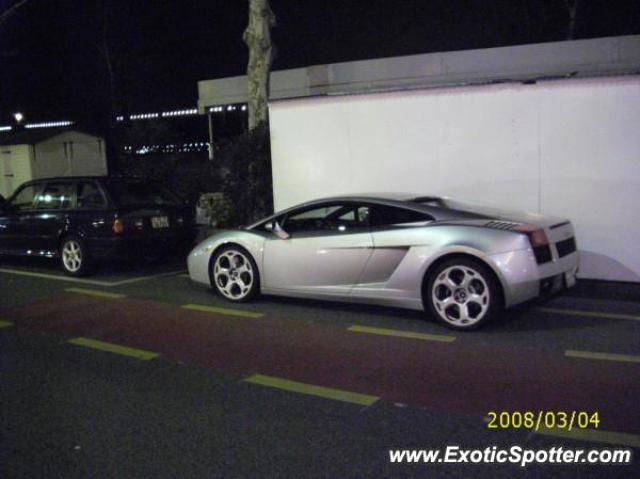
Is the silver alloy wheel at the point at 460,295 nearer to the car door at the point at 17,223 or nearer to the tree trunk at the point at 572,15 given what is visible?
the car door at the point at 17,223

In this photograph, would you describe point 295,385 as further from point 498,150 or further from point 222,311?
point 498,150

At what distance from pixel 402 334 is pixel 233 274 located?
2.35 meters

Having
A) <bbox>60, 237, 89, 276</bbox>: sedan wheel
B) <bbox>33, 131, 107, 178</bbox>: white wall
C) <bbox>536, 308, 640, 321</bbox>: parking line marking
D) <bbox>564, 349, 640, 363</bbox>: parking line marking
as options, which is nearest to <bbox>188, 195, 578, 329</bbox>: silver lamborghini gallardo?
<bbox>536, 308, 640, 321</bbox>: parking line marking

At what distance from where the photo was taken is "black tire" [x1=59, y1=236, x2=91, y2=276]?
9.38 meters

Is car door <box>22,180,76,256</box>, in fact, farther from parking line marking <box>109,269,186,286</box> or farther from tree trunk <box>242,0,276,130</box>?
tree trunk <box>242,0,276,130</box>

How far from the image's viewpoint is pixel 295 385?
16.0ft

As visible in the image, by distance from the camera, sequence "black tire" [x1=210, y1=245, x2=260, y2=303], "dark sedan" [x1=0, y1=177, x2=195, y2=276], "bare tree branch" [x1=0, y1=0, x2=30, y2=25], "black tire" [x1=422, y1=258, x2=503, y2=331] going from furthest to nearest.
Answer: "bare tree branch" [x1=0, y1=0, x2=30, y2=25] < "dark sedan" [x1=0, y1=177, x2=195, y2=276] < "black tire" [x1=210, y1=245, x2=260, y2=303] < "black tire" [x1=422, y1=258, x2=503, y2=331]

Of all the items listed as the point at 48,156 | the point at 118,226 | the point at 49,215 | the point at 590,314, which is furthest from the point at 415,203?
the point at 48,156

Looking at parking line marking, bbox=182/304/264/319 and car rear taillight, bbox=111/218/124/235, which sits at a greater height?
car rear taillight, bbox=111/218/124/235

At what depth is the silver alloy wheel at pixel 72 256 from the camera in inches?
373

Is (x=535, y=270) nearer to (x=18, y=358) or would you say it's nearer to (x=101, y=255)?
(x=18, y=358)

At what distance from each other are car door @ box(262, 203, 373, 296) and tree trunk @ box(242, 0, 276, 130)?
17.3 ft

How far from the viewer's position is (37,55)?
35156 mm

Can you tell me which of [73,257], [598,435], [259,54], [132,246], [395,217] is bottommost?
[598,435]
